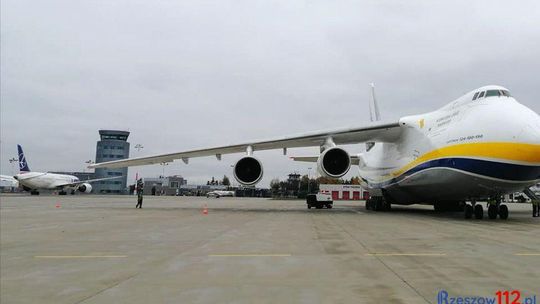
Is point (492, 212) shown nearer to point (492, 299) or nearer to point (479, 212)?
point (479, 212)

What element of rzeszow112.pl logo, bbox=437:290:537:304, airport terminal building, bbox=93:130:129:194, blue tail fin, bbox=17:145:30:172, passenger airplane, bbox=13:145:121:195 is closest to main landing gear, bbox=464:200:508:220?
rzeszow112.pl logo, bbox=437:290:537:304

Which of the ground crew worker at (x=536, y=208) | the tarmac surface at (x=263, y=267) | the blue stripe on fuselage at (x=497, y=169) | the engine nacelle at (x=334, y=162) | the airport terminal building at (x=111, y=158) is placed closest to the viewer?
the tarmac surface at (x=263, y=267)

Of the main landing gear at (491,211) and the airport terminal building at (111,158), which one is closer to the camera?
the main landing gear at (491,211)

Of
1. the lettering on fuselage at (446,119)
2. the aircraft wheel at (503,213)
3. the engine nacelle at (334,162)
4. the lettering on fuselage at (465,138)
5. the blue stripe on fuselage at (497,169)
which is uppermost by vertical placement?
the lettering on fuselage at (446,119)

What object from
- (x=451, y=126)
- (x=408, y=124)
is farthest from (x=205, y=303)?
(x=408, y=124)

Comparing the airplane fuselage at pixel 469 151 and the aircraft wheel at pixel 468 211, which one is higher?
the airplane fuselage at pixel 469 151

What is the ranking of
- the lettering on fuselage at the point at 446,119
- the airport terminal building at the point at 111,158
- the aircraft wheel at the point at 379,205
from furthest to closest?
the airport terminal building at the point at 111,158, the aircraft wheel at the point at 379,205, the lettering on fuselage at the point at 446,119

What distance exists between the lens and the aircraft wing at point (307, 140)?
65.0 feet

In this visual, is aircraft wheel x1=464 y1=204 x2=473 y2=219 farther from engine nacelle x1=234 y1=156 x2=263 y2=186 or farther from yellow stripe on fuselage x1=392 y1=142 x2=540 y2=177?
engine nacelle x1=234 y1=156 x2=263 y2=186

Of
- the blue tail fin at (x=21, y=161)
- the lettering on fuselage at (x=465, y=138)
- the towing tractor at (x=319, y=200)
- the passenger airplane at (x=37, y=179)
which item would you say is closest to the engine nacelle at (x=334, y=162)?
the lettering on fuselage at (x=465, y=138)

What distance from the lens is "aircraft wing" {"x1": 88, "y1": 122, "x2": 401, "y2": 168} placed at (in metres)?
19.8

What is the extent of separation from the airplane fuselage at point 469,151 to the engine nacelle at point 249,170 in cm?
643

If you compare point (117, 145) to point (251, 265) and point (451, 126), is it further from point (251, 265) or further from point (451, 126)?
point (251, 265)

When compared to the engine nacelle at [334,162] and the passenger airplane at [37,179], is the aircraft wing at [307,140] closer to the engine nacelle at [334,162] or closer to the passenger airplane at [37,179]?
the engine nacelle at [334,162]
